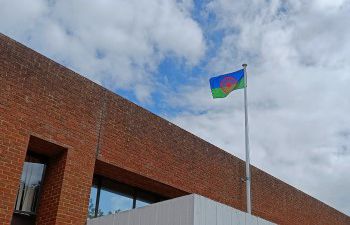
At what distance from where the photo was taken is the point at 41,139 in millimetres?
10367

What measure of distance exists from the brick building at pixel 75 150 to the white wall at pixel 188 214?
192 cm

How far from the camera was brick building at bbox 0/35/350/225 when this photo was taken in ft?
33.0

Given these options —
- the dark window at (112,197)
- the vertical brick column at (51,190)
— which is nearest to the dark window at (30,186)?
the vertical brick column at (51,190)

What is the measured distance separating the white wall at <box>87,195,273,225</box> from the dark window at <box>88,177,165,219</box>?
2431 millimetres

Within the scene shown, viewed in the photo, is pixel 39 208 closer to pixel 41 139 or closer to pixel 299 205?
pixel 41 139

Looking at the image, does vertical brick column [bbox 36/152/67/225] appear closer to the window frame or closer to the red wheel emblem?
the window frame

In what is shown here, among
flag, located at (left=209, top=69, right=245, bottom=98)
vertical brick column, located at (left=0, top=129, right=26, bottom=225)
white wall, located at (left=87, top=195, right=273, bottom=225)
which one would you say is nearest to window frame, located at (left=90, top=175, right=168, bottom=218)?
white wall, located at (left=87, top=195, right=273, bottom=225)

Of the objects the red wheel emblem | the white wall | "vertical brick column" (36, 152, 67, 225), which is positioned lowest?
the white wall

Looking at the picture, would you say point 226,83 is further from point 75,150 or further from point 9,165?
point 9,165

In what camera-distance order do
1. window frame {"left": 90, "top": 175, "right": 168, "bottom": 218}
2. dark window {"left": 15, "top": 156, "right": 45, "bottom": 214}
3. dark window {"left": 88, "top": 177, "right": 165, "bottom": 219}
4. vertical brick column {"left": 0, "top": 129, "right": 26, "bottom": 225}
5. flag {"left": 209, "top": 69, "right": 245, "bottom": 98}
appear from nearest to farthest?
vertical brick column {"left": 0, "top": 129, "right": 26, "bottom": 225} < dark window {"left": 15, "top": 156, "right": 45, "bottom": 214} < dark window {"left": 88, "top": 177, "right": 165, "bottom": 219} < window frame {"left": 90, "top": 175, "right": 168, "bottom": 218} < flag {"left": 209, "top": 69, "right": 245, "bottom": 98}

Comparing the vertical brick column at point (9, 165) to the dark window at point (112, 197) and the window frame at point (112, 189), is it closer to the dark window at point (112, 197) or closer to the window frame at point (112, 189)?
the dark window at point (112, 197)

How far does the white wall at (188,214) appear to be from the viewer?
27.5ft

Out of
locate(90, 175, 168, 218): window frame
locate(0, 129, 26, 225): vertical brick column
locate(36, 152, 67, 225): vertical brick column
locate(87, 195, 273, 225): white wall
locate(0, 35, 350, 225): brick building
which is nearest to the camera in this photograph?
locate(87, 195, 273, 225): white wall

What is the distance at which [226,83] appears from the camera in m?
15.4
